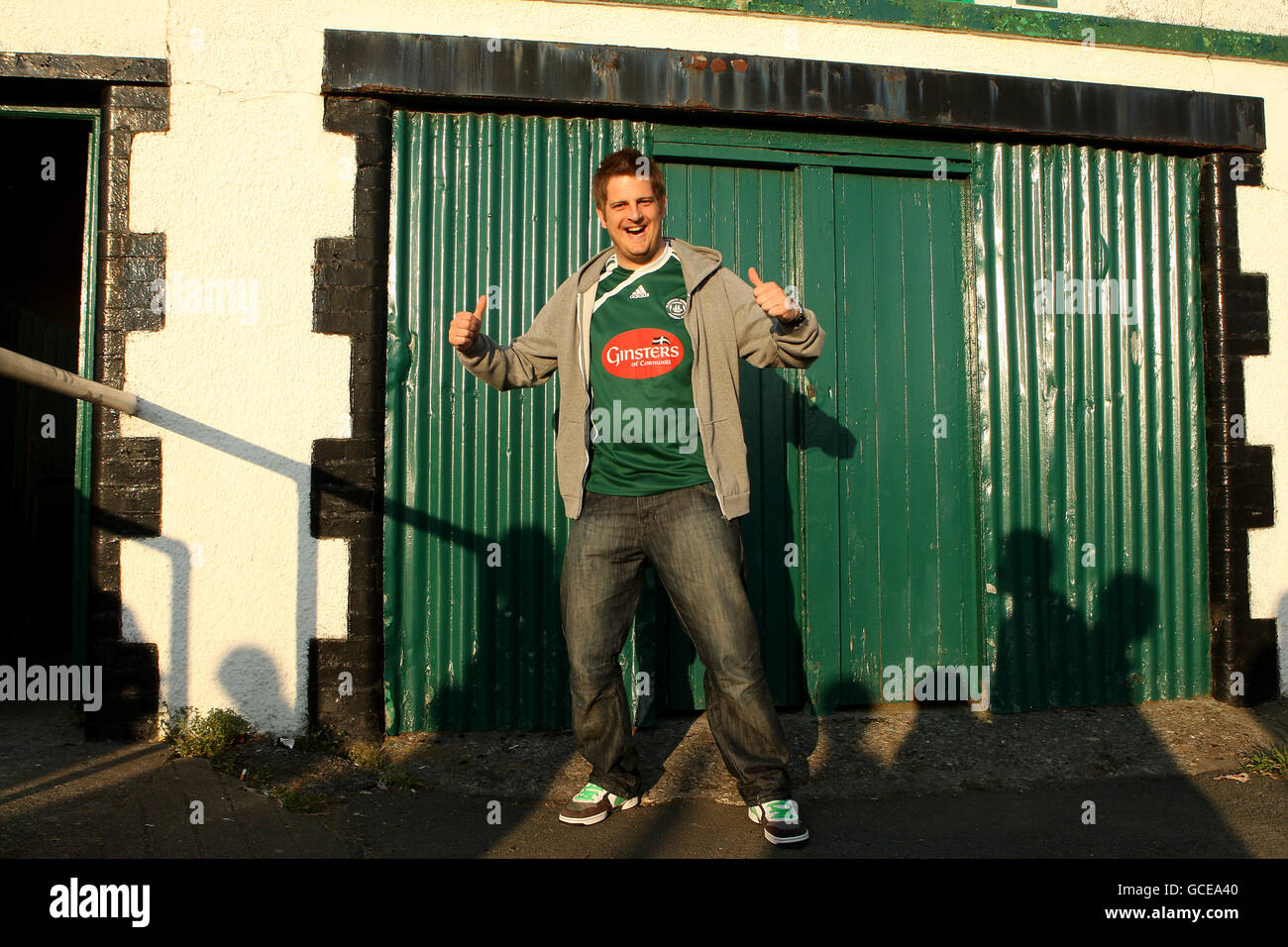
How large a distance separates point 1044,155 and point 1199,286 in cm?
Result: 111

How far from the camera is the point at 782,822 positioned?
9.43 ft

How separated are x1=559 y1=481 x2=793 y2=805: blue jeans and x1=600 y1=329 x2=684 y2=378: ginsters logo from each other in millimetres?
434

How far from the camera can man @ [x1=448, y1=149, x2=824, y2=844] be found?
2.88m

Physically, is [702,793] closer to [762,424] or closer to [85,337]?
[762,424]

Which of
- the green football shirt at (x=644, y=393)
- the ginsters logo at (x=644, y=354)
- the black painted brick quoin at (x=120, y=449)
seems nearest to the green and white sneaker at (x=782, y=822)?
the green football shirt at (x=644, y=393)

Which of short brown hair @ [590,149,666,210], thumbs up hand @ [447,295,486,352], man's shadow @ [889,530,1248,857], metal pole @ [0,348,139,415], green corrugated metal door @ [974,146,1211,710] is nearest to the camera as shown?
metal pole @ [0,348,139,415]

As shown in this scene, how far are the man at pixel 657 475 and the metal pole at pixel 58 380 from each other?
116 centimetres

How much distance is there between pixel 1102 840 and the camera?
3.01m

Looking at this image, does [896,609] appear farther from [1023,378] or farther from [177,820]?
[177,820]

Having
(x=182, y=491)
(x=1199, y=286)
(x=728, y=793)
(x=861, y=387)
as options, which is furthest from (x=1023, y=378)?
(x=182, y=491)
